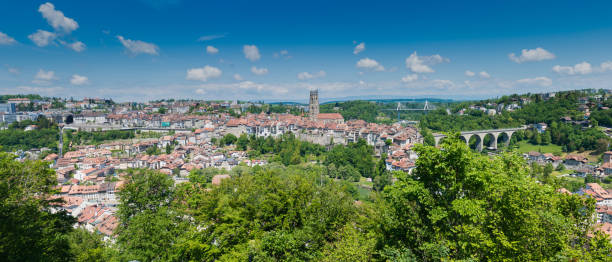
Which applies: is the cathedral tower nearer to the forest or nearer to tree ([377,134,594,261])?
the forest

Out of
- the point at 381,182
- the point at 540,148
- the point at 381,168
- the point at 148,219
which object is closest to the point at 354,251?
the point at 148,219

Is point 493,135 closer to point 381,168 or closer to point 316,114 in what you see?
point 381,168

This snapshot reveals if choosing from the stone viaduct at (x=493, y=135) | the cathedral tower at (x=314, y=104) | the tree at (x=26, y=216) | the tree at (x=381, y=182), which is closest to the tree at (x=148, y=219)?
the tree at (x=26, y=216)

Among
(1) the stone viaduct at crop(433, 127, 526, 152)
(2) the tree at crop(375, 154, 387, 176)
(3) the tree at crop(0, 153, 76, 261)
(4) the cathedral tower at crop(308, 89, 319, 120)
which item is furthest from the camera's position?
(4) the cathedral tower at crop(308, 89, 319, 120)

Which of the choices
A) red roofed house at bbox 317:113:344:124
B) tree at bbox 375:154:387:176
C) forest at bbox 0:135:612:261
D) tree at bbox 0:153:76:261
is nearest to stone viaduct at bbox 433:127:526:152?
tree at bbox 375:154:387:176

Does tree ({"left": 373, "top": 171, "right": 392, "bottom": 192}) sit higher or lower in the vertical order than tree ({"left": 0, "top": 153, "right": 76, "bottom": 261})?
lower

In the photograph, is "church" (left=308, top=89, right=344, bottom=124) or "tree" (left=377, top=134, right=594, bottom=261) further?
"church" (left=308, top=89, right=344, bottom=124)

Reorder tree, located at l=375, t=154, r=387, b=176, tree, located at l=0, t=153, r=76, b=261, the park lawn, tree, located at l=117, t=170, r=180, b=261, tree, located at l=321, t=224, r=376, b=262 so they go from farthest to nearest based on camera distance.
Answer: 1. the park lawn
2. tree, located at l=375, t=154, r=387, b=176
3. tree, located at l=117, t=170, r=180, b=261
4. tree, located at l=321, t=224, r=376, b=262
5. tree, located at l=0, t=153, r=76, b=261

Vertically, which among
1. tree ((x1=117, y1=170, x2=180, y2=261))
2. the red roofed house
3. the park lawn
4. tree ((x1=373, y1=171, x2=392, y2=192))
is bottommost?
tree ((x1=373, y1=171, x2=392, y2=192))

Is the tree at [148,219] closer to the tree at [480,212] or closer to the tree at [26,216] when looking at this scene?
the tree at [26,216]
